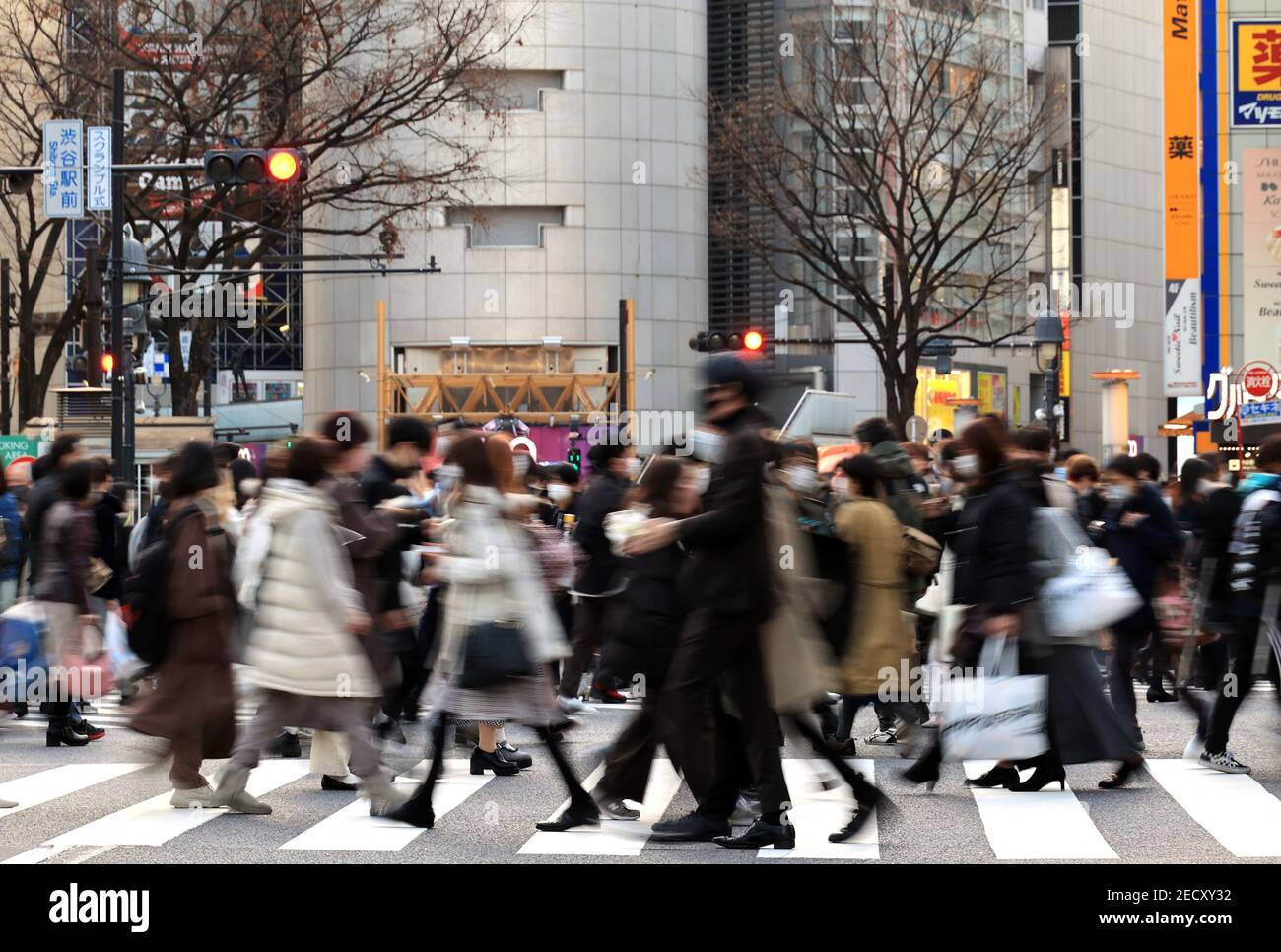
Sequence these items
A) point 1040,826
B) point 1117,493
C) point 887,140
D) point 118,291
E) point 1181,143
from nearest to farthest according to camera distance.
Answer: point 1040,826, point 1117,493, point 118,291, point 887,140, point 1181,143

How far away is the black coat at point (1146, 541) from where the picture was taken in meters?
11.6

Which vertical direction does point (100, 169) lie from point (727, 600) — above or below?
above

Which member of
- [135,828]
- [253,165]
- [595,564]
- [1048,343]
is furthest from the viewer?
[1048,343]

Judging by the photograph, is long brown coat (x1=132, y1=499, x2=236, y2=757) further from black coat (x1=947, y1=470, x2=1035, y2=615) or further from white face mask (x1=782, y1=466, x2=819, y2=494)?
black coat (x1=947, y1=470, x2=1035, y2=615)

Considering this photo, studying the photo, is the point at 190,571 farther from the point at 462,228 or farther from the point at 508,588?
the point at 462,228

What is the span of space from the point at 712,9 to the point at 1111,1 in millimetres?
19372

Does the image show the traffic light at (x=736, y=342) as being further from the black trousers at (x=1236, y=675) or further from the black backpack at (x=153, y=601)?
the black backpack at (x=153, y=601)

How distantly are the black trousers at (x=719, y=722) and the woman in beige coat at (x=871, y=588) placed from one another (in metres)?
1.87

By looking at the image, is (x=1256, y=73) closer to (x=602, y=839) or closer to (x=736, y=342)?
(x=736, y=342)

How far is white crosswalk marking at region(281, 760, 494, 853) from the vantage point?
7.83 m

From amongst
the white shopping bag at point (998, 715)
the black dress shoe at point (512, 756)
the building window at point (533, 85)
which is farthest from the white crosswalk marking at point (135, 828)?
the building window at point (533, 85)

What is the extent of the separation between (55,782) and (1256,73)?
3638cm

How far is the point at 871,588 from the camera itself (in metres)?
9.86

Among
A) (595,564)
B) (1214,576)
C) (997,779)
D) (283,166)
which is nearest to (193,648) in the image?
(997,779)
